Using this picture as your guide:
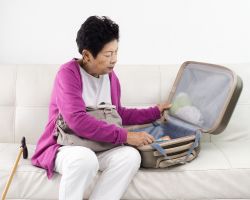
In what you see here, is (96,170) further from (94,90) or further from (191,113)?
(191,113)

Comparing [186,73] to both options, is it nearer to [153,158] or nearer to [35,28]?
[153,158]

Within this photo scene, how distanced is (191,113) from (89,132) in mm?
551

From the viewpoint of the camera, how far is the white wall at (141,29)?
93.4 inches

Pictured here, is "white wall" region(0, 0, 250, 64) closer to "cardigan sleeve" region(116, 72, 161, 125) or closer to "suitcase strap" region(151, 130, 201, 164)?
"cardigan sleeve" region(116, 72, 161, 125)

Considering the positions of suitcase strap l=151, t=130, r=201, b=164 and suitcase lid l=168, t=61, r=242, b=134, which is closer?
suitcase strap l=151, t=130, r=201, b=164

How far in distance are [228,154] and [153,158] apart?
1.28ft

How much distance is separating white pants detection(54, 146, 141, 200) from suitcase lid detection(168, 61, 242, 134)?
0.41 metres

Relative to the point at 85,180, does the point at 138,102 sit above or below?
above

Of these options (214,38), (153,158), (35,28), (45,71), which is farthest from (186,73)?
(35,28)

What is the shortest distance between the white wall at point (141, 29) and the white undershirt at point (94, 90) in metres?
0.57

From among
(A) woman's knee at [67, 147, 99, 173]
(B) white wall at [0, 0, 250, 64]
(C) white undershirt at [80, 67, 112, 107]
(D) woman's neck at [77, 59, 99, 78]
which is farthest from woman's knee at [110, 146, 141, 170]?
(B) white wall at [0, 0, 250, 64]

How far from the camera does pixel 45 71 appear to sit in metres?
2.17

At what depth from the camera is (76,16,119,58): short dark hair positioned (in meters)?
1.73

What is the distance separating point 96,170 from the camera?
163 centimetres
